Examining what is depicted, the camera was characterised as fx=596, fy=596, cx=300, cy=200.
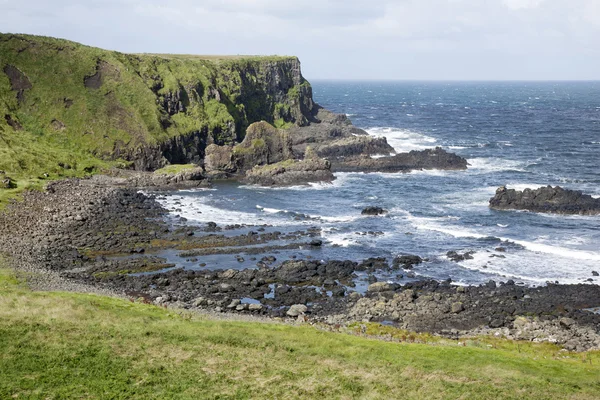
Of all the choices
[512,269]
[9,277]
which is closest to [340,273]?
[512,269]

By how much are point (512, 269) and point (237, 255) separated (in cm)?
3072

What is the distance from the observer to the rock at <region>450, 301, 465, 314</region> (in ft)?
176

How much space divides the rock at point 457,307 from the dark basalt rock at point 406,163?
67.4 metres

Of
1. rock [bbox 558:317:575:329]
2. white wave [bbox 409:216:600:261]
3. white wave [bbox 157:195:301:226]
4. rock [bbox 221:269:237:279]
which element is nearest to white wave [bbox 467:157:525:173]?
white wave [bbox 409:216:600:261]

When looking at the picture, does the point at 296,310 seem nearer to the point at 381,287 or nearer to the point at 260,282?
the point at 260,282

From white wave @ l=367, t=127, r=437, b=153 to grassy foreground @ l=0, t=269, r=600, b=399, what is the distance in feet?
329

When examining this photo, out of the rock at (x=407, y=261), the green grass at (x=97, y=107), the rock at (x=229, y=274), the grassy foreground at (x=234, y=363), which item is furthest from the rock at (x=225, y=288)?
the green grass at (x=97, y=107)

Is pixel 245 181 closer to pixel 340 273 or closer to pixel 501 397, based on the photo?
pixel 340 273

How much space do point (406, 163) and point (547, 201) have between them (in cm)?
3849

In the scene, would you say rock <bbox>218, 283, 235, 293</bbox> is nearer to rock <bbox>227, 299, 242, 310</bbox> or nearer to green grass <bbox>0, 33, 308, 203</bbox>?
rock <bbox>227, 299, 242, 310</bbox>

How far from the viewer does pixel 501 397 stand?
32.9m

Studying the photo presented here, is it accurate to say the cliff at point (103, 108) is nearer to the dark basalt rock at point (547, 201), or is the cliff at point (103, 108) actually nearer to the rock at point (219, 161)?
the rock at point (219, 161)

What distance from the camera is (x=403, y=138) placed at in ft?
514

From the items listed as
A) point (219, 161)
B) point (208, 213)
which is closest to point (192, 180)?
point (219, 161)
